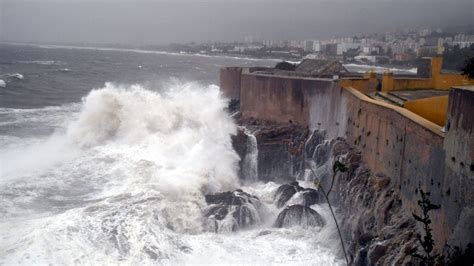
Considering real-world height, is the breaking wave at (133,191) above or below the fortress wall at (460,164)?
below

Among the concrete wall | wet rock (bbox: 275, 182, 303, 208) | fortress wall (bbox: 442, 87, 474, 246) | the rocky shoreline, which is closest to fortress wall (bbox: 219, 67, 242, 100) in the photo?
the rocky shoreline

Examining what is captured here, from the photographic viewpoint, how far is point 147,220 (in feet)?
39.3

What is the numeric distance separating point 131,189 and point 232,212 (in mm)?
3230

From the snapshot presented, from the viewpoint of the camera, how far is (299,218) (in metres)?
12.3

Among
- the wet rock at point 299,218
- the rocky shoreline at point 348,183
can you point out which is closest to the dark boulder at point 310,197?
the rocky shoreline at point 348,183

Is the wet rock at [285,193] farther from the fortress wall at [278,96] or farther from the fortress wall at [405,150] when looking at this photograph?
the fortress wall at [278,96]

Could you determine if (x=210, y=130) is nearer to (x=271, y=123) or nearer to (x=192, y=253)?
(x=271, y=123)

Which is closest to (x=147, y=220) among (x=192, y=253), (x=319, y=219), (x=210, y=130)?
(x=192, y=253)

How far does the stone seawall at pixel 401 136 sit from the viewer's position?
716 cm

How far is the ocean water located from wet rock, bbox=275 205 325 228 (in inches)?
8.1

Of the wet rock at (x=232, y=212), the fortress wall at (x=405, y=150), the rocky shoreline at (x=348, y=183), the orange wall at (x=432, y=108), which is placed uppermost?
the orange wall at (x=432, y=108)

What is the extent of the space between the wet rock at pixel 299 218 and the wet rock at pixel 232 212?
0.67 m

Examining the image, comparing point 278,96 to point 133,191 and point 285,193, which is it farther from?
point 133,191

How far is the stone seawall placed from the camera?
23.5 feet
